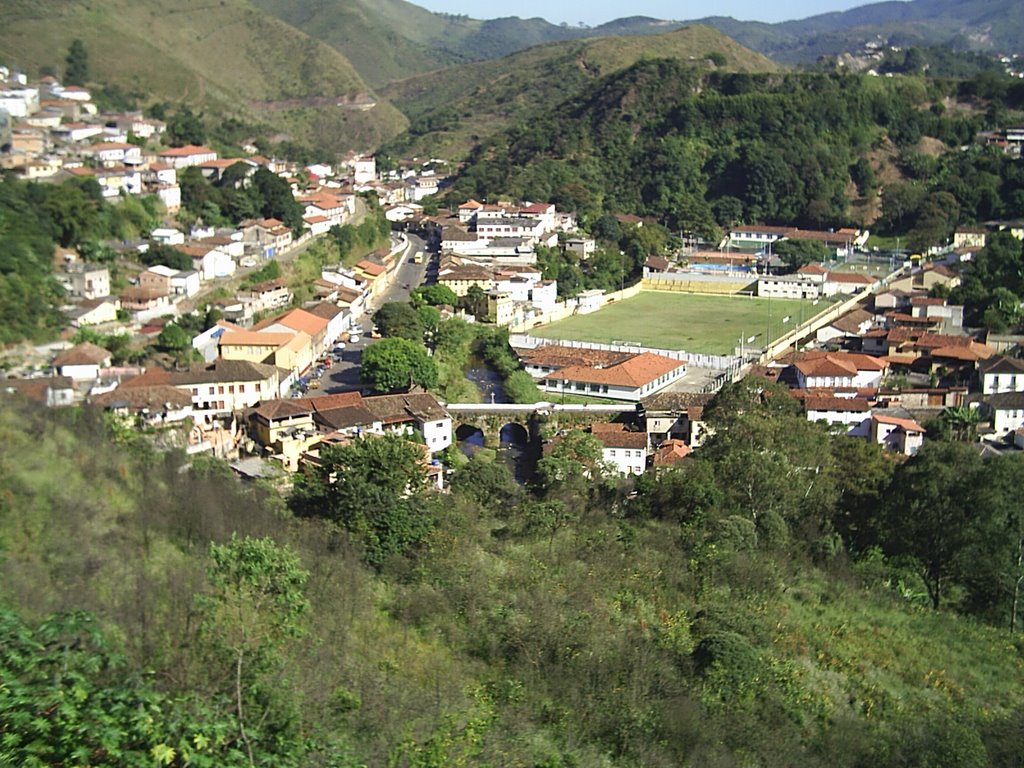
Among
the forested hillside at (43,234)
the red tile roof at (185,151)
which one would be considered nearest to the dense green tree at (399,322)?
the forested hillside at (43,234)

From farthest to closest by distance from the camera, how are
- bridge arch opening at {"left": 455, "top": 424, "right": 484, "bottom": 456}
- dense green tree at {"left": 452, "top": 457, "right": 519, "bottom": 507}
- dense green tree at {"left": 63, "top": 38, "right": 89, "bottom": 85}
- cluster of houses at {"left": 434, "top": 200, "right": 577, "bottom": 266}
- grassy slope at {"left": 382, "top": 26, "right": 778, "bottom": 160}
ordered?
grassy slope at {"left": 382, "top": 26, "right": 778, "bottom": 160}
dense green tree at {"left": 63, "top": 38, "right": 89, "bottom": 85}
cluster of houses at {"left": 434, "top": 200, "right": 577, "bottom": 266}
bridge arch opening at {"left": 455, "top": 424, "right": 484, "bottom": 456}
dense green tree at {"left": 452, "top": 457, "right": 519, "bottom": 507}

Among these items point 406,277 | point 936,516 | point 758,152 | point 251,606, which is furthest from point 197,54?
point 251,606

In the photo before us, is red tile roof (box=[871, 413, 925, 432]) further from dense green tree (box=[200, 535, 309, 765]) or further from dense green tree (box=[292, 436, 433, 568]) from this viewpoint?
dense green tree (box=[200, 535, 309, 765])

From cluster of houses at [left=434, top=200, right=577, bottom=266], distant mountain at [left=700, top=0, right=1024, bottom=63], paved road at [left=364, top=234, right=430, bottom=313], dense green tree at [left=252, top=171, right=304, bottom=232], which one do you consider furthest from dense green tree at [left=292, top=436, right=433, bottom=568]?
distant mountain at [left=700, top=0, right=1024, bottom=63]

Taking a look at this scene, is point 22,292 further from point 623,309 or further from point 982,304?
point 982,304

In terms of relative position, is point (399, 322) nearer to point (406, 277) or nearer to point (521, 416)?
point (521, 416)
